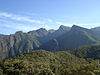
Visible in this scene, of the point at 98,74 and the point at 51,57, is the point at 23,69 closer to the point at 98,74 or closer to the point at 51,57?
the point at 51,57

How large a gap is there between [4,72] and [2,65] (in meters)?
13.3

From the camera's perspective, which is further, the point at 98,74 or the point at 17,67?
the point at 17,67

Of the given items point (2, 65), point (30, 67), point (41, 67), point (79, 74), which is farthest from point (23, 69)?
point (79, 74)

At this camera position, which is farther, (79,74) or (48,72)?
(48,72)

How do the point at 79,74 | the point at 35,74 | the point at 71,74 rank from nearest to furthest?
the point at 79,74 < the point at 71,74 < the point at 35,74

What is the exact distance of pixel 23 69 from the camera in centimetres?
13425

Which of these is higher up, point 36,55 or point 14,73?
point 36,55

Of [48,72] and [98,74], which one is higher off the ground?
[98,74]

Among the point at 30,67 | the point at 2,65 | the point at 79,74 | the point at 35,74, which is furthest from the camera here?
the point at 2,65

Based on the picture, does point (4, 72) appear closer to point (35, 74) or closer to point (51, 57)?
point (35, 74)

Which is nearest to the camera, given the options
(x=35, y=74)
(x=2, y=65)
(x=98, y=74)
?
(x=98, y=74)

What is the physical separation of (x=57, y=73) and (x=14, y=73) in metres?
37.4

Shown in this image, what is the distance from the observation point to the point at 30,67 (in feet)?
449

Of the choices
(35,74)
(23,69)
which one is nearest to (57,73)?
(35,74)
